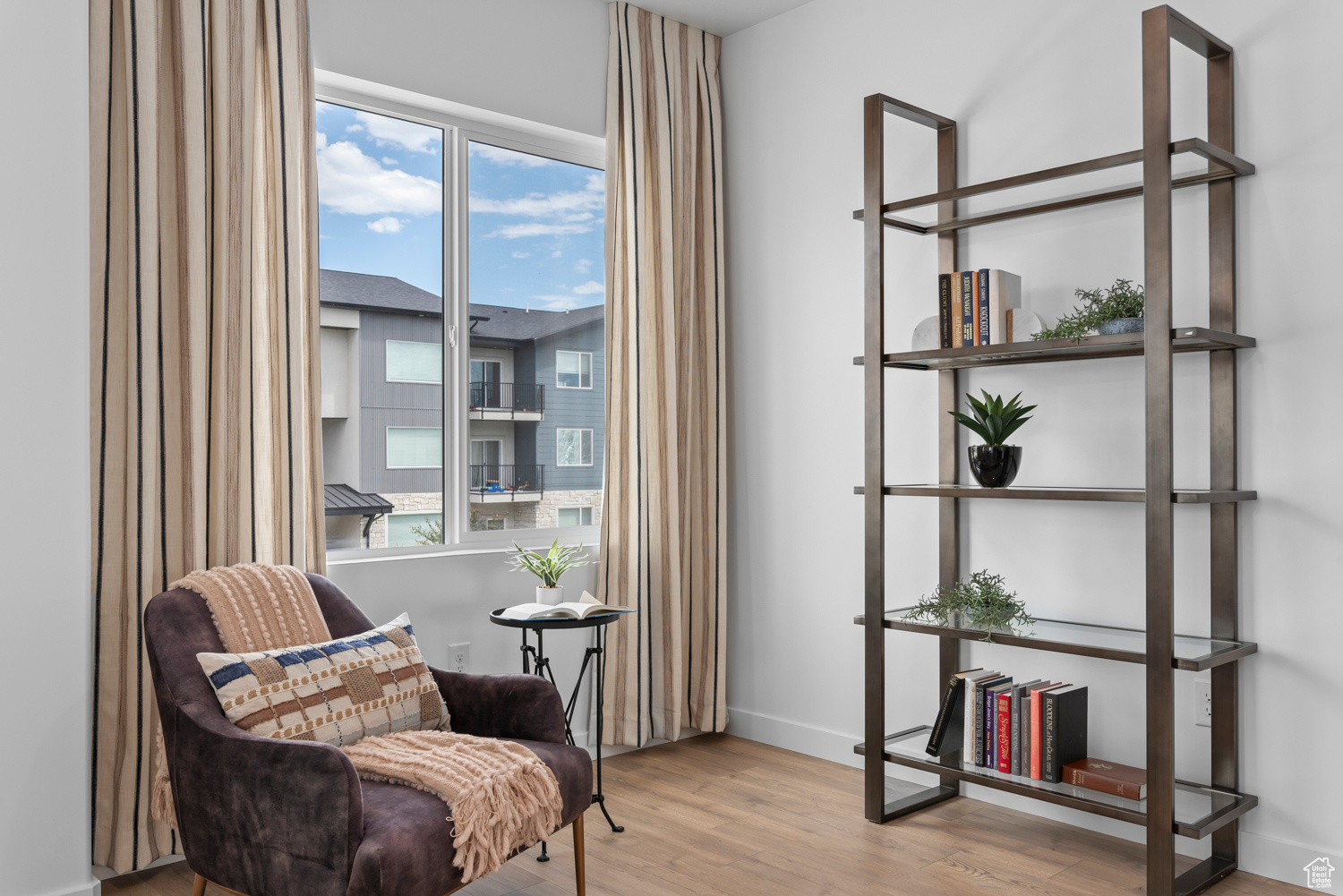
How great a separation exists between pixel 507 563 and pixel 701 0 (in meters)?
2.21

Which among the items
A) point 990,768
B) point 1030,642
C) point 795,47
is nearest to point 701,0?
point 795,47

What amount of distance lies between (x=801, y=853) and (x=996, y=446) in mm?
1277

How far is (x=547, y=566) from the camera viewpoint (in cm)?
321

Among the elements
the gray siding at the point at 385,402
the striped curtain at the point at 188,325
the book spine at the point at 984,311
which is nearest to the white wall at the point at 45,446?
the striped curtain at the point at 188,325

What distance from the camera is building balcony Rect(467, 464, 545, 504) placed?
3473 millimetres

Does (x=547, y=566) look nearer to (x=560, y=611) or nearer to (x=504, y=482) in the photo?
(x=560, y=611)

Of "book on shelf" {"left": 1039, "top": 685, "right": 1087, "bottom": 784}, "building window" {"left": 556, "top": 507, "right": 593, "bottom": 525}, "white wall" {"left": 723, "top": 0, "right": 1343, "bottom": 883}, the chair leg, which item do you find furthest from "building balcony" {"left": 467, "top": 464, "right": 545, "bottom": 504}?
"book on shelf" {"left": 1039, "top": 685, "right": 1087, "bottom": 784}

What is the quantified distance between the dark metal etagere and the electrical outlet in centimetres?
6

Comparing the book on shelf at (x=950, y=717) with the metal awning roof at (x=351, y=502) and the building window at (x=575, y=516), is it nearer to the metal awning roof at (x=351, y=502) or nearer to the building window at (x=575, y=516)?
the building window at (x=575, y=516)

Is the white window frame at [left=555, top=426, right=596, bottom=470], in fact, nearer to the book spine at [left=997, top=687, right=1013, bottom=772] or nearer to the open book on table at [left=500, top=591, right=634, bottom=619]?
the open book on table at [left=500, top=591, right=634, bottom=619]

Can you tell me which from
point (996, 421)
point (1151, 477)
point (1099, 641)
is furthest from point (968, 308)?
point (1099, 641)

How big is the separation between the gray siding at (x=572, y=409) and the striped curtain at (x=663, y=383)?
0.19 meters

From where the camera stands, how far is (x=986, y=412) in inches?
111

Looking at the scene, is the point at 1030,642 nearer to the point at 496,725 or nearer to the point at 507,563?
the point at 496,725
